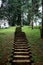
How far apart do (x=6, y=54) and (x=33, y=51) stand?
248cm

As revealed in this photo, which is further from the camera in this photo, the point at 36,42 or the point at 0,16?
the point at 0,16

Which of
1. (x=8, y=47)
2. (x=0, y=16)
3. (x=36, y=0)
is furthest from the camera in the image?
(x=36, y=0)

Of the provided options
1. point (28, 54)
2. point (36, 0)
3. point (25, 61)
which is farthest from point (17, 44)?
point (36, 0)

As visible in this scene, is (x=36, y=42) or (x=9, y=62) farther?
(x=36, y=42)

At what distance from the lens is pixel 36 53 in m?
13.7

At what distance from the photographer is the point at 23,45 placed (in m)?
16.2

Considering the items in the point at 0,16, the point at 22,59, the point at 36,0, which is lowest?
the point at 22,59

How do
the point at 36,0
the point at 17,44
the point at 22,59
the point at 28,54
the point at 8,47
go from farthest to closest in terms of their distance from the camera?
the point at 36,0 < the point at 17,44 < the point at 8,47 < the point at 28,54 < the point at 22,59

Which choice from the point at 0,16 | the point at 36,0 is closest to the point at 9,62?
the point at 0,16

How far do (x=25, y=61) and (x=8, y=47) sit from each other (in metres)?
3.71

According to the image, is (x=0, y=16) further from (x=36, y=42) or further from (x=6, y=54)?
(x=6, y=54)

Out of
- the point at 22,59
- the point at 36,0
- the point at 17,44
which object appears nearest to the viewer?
the point at 22,59

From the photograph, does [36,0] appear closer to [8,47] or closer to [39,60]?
[8,47]

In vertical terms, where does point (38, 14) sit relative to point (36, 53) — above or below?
above
